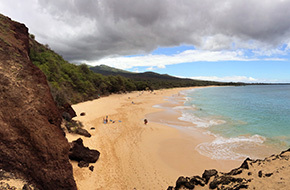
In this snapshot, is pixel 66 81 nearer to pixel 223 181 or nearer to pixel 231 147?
pixel 231 147

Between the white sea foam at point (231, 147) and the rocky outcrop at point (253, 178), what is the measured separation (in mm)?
7568

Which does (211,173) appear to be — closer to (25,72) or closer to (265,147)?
(25,72)

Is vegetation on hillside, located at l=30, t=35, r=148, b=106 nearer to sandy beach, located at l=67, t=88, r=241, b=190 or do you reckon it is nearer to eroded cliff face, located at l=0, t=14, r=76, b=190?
sandy beach, located at l=67, t=88, r=241, b=190

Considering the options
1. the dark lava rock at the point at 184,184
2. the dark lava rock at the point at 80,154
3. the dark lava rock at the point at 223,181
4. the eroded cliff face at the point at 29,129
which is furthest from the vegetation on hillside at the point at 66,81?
the dark lava rock at the point at 223,181

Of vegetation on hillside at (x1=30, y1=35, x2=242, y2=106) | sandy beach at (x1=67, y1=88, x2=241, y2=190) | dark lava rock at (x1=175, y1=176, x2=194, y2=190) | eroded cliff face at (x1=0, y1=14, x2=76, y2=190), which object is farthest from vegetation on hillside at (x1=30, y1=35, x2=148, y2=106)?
dark lava rock at (x1=175, y1=176, x2=194, y2=190)

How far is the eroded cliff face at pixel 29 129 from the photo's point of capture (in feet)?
19.0

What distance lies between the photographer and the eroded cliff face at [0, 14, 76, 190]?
19.0 ft

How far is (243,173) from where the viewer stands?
6.02 meters

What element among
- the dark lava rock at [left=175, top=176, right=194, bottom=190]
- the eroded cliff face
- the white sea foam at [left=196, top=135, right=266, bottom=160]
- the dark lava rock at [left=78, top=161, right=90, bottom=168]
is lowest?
the white sea foam at [left=196, top=135, right=266, bottom=160]

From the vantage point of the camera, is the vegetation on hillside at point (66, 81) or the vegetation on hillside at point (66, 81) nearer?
the vegetation on hillside at point (66, 81)

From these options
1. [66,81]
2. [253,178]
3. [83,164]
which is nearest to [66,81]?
[66,81]

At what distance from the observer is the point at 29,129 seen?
632 cm

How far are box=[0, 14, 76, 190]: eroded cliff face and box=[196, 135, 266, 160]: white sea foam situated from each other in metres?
12.1

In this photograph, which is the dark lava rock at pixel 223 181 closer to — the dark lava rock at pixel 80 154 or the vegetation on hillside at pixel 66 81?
the dark lava rock at pixel 80 154
